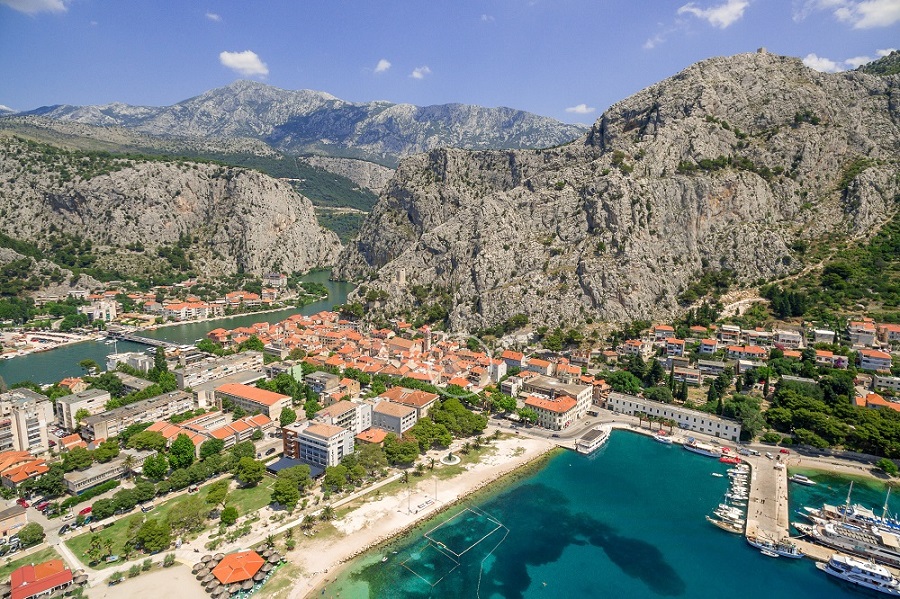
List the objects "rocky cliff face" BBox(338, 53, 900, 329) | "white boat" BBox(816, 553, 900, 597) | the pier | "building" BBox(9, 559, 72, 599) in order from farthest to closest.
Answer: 1. "rocky cliff face" BBox(338, 53, 900, 329)
2. the pier
3. "white boat" BBox(816, 553, 900, 597)
4. "building" BBox(9, 559, 72, 599)

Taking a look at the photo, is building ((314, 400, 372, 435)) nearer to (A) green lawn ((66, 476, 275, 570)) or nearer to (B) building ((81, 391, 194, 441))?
(A) green lawn ((66, 476, 275, 570))

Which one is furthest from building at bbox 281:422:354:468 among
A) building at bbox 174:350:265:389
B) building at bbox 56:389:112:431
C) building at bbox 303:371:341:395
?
building at bbox 56:389:112:431

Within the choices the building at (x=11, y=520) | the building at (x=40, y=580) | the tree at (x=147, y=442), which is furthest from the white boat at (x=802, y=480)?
the building at (x=11, y=520)

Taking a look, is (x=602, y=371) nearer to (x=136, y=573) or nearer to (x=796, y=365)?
(x=796, y=365)

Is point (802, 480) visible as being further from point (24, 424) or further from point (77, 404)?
point (77, 404)

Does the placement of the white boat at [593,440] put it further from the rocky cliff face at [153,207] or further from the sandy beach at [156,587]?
the rocky cliff face at [153,207]

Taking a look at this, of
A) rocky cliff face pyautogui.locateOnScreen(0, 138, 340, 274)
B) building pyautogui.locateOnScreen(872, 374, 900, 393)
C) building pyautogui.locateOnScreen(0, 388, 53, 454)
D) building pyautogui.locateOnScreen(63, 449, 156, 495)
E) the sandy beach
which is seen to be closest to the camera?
the sandy beach
